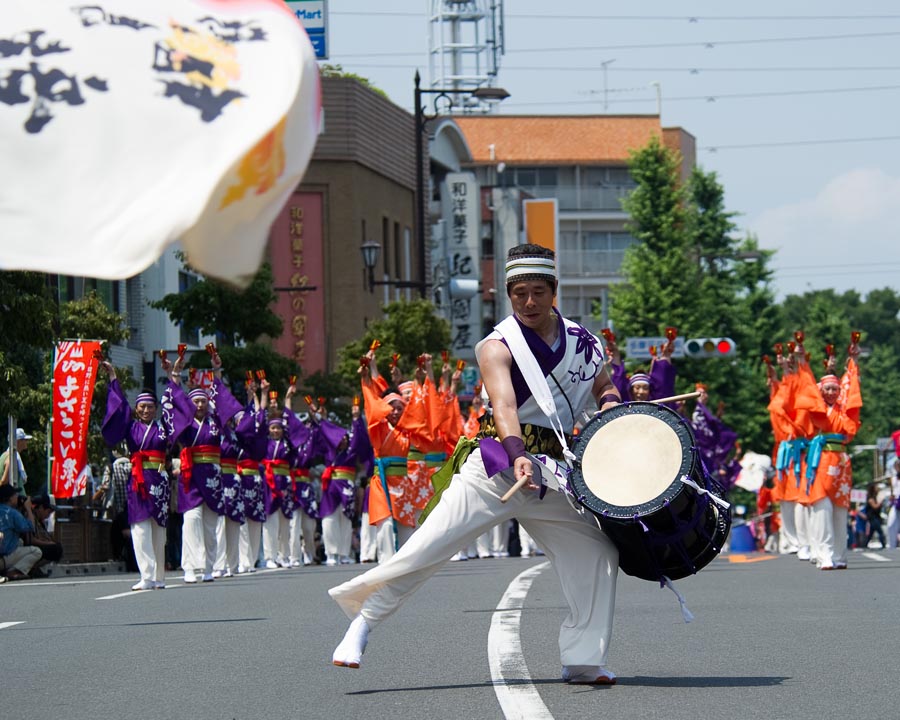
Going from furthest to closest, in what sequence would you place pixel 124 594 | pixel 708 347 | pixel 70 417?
pixel 708 347 < pixel 70 417 < pixel 124 594

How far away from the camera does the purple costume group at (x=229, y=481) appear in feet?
58.5

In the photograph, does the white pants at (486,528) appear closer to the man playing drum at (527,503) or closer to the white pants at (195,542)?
the man playing drum at (527,503)

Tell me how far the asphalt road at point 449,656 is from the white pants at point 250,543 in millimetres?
8289

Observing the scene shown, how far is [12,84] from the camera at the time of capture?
4.87m

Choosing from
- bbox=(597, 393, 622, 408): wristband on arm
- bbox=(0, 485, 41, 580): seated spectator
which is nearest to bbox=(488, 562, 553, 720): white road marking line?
bbox=(597, 393, 622, 408): wristband on arm

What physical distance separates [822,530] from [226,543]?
7381 millimetres

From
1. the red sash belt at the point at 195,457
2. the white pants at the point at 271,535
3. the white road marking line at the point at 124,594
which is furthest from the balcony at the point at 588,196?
the white road marking line at the point at 124,594

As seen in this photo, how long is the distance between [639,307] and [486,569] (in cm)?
3441

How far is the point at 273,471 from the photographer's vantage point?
25938mm

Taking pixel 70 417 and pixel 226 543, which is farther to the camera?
pixel 70 417

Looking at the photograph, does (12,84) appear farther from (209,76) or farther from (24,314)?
(24,314)

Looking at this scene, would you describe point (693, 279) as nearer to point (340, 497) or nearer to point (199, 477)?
point (340, 497)

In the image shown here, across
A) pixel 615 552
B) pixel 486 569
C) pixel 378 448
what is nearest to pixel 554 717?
pixel 615 552

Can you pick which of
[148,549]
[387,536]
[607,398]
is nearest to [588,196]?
[387,536]
